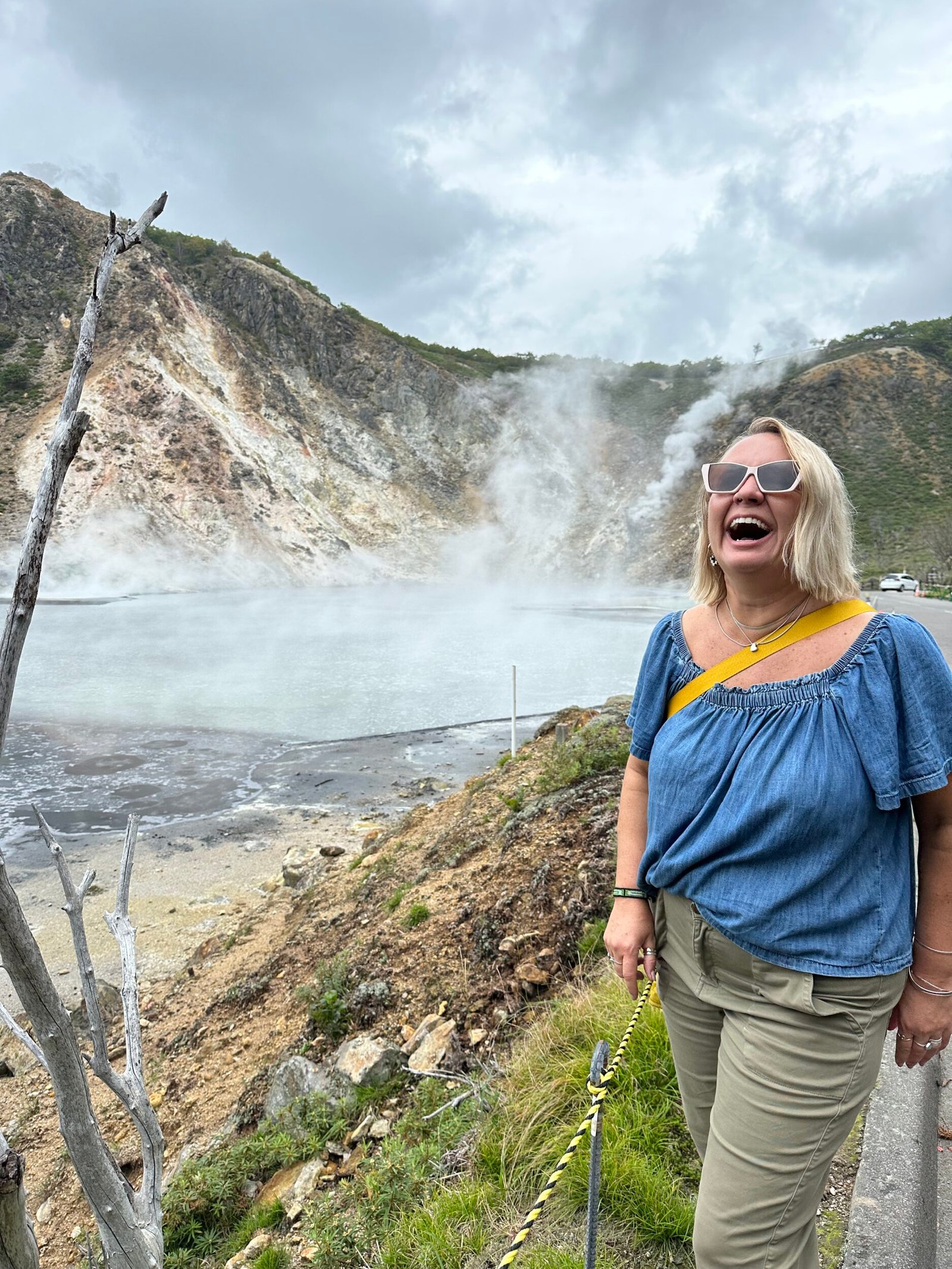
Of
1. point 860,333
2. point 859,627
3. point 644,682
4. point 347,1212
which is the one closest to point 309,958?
point 347,1212

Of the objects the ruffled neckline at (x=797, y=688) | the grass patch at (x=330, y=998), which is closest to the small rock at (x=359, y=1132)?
the grass patch at (x=330, y=998)

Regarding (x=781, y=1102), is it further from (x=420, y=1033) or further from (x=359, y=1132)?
(x=420, y=1033)

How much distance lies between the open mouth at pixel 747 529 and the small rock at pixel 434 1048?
278cm

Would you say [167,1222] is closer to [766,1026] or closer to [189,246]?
[766,1026]

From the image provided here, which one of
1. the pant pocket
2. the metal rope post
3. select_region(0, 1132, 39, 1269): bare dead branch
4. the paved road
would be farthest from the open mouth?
select_region(0, 1132, 39, 1269): bare dead branch

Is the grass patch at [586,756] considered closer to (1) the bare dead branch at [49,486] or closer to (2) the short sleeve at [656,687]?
(2) the short sleeve at [656,687]

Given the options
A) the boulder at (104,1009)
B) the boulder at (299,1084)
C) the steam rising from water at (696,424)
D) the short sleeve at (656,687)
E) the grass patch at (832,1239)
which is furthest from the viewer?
the steam rising from water at (696,424)

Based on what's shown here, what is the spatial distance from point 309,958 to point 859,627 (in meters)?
4.77

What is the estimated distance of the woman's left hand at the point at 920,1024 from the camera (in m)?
1.43

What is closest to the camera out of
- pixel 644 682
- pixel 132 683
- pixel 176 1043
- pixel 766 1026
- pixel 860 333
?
pixel 766 1026

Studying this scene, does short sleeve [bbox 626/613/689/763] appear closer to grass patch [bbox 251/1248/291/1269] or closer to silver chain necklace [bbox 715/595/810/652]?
silver chain necklace [bbox 715/595/810/652]

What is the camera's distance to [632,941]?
164 cm

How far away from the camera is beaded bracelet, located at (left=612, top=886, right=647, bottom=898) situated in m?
1.69

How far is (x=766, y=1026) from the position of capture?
138 cm
